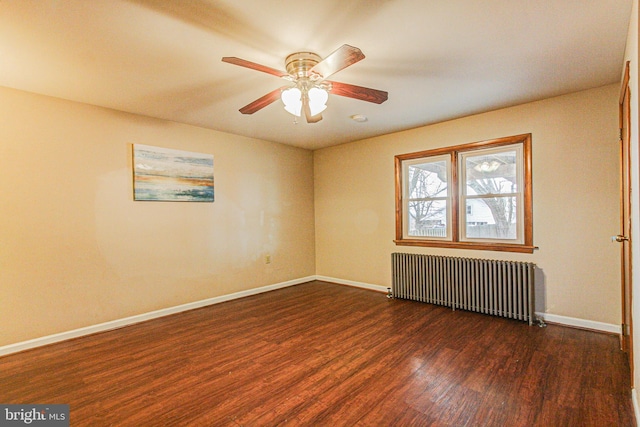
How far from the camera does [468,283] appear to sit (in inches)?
150

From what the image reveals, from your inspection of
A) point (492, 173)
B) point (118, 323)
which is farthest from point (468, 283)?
point (118, 323)

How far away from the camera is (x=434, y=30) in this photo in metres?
2.05

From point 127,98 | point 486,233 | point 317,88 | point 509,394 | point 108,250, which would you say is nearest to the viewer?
point 509,394

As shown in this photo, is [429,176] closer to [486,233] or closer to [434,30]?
[486,233]

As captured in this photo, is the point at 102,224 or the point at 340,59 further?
the point at 102,224

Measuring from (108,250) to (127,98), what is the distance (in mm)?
1675

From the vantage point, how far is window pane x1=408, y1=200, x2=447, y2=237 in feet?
14.0

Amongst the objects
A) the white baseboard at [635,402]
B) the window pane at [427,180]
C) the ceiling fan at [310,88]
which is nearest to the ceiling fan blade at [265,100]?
the ceiling fan at [310,88]

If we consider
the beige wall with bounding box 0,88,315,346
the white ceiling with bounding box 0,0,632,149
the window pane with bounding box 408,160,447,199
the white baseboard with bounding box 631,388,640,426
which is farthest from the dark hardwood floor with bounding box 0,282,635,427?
the white ceiling with bounding box 0,0,632,149

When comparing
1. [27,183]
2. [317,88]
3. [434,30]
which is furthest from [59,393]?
[434,30]

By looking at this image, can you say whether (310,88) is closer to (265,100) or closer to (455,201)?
(265,100)

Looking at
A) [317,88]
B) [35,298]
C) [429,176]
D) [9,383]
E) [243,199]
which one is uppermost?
[317,88]

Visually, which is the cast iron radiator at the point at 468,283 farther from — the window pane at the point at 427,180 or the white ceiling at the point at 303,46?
the white ceiling at the point at 303,46

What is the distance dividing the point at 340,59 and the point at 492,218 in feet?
9.80
